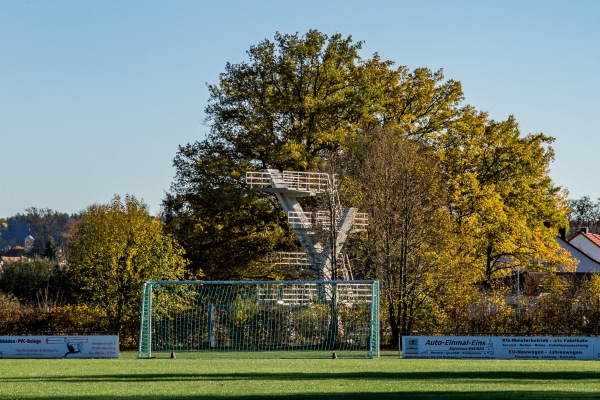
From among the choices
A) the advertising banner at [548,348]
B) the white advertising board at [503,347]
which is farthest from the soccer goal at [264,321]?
the advertising banner at [548,348]

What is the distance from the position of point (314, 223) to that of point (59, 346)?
16979 mm

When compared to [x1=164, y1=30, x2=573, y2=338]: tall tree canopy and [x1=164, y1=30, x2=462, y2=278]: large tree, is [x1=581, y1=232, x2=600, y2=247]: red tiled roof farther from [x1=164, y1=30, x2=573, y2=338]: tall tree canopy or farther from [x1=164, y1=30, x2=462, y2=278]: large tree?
[x1=164, y1=30, x2=462, y2=278]: large tree

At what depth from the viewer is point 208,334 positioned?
159ft

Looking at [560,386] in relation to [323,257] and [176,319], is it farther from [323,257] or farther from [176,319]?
[323,257]

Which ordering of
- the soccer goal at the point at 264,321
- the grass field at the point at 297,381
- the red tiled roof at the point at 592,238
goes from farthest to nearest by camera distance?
the red tiled roof at the point at 592,238 < the soccer goal at the point at 264,321 < the grass field at the point at 297,381

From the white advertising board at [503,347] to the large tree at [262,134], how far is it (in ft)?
55.3

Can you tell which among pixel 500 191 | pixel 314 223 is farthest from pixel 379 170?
pixel 500 191

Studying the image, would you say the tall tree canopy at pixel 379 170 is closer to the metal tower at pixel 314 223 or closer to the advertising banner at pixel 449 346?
the metal tower at pixel 314 223

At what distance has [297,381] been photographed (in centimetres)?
2552

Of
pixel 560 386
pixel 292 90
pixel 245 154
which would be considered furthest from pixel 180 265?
pixel 560 386

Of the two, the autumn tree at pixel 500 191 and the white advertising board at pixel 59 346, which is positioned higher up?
the autumn tree at pixel 500 191

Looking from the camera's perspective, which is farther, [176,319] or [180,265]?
[180,265]

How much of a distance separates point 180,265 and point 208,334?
9.78m

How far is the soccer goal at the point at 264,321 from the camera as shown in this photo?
4819cm
